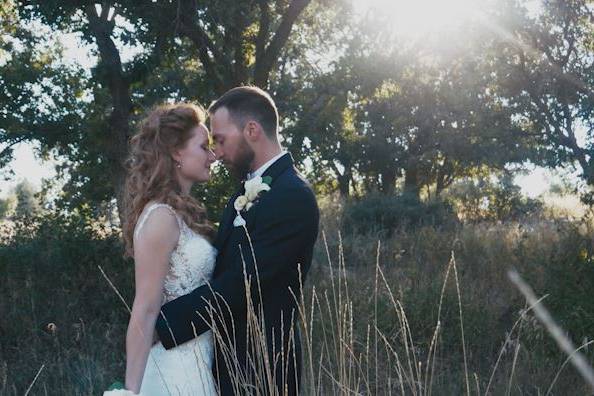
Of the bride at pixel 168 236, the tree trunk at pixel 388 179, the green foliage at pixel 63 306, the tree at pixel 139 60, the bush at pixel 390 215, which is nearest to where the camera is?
the bride at pixel 168 236

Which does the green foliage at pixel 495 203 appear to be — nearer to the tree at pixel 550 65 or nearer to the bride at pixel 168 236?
the tree at pixel 550 65

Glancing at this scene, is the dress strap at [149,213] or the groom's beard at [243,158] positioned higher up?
the groom's beard at [243,158]

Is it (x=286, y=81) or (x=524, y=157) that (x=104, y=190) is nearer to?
(x=286, y=81)

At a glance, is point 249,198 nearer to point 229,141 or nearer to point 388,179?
point 229,141

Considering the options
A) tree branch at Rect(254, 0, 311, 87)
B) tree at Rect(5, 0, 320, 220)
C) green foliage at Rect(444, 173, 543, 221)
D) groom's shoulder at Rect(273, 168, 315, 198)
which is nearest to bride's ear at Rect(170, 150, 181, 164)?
groom's shoulder at Rect(273, 168, 315, 198)

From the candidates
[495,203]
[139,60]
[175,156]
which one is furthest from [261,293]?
[495,203]

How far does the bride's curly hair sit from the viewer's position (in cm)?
353

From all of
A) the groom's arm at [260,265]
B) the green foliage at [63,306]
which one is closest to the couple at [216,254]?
the groom's arm at [260,265]

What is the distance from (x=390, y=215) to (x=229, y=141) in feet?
48.0

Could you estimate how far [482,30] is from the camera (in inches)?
600

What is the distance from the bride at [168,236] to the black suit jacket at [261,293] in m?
0.10

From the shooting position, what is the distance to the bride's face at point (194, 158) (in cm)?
361

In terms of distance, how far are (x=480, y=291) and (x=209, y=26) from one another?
575 centimetres

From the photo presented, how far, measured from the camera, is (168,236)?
3371 mm
